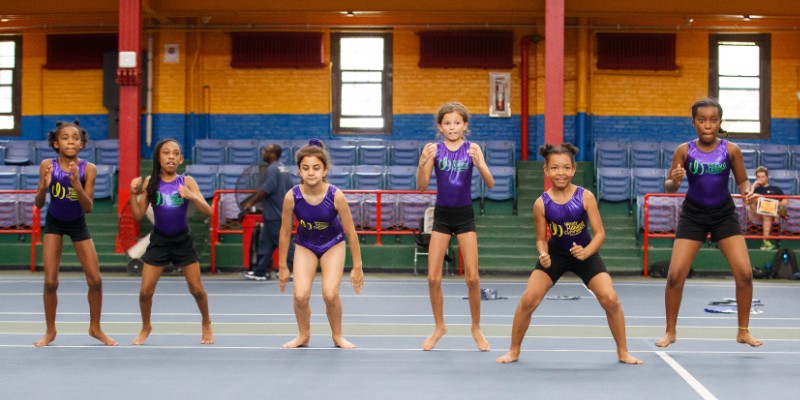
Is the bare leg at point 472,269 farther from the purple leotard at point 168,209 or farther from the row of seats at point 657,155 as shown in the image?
the row of seats at point 657,155

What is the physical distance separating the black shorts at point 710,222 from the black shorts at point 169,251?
4308mm

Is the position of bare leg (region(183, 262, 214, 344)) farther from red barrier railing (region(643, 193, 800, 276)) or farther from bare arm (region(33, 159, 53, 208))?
red barrier railing (region(643, 193, 800, 276))

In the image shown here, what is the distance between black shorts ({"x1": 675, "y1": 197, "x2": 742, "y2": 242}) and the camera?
858 cm

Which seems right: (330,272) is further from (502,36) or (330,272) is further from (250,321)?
(502,36)

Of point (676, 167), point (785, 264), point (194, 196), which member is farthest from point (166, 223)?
point (785, 264)

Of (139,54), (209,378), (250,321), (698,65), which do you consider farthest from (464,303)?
(698,65)

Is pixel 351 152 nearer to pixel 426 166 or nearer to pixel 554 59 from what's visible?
pixel 554 59

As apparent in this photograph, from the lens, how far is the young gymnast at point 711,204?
853cm

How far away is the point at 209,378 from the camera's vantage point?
7.31 meters

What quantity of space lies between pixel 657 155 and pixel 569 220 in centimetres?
1447

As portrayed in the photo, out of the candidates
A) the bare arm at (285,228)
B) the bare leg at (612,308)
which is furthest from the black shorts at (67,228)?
the bare leg at (612,308)

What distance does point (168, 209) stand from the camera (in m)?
9.01

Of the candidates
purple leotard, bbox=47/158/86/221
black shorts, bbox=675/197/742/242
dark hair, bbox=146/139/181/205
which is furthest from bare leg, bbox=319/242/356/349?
black shorts, bbox=675/197/742/242

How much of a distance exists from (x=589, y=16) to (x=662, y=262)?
6798 mm
